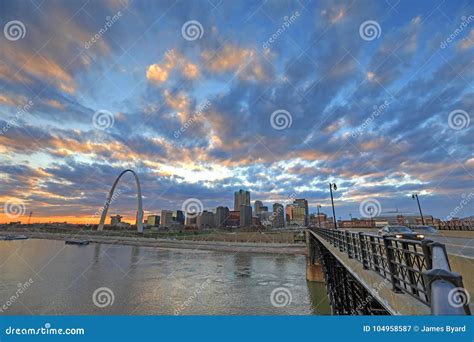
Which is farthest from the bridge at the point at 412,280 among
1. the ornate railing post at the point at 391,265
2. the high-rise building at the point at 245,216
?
the high-rise building at the point at 245,216

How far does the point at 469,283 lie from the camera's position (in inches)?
192

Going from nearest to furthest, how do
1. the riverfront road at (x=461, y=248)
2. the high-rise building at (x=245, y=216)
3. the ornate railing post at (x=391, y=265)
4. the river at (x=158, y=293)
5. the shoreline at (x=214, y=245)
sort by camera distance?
the ornate railing post at (x=391, y=265) < the riverfront road at (x=461, y=248) < the river at (x=158, y=293) < the shoreline at (x=214, y=245) < the high-rise building at (x=245, y=216)

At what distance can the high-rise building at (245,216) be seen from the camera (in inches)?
5842

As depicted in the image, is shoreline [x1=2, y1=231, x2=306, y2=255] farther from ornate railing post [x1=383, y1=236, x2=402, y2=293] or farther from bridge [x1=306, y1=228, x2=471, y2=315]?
ornate railing post [x1=383, y1=236, x2=402, y2=293]

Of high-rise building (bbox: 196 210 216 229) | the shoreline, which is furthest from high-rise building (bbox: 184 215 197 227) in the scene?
the shoreline

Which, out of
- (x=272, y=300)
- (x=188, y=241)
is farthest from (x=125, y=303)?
(x=188, y=241)

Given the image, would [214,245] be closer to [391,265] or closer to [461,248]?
[461,248]

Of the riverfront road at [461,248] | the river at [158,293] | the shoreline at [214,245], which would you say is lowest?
the river at [158,293]

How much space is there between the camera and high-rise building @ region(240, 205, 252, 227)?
148375 millimetres

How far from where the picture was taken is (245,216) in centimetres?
14988

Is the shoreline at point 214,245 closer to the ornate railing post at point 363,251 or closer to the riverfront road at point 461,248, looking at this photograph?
the riverfront road at point 461,248

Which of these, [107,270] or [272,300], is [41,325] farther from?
[107,270]

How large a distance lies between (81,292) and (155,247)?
64596mm

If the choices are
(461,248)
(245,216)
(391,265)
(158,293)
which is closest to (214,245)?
(158,293)
